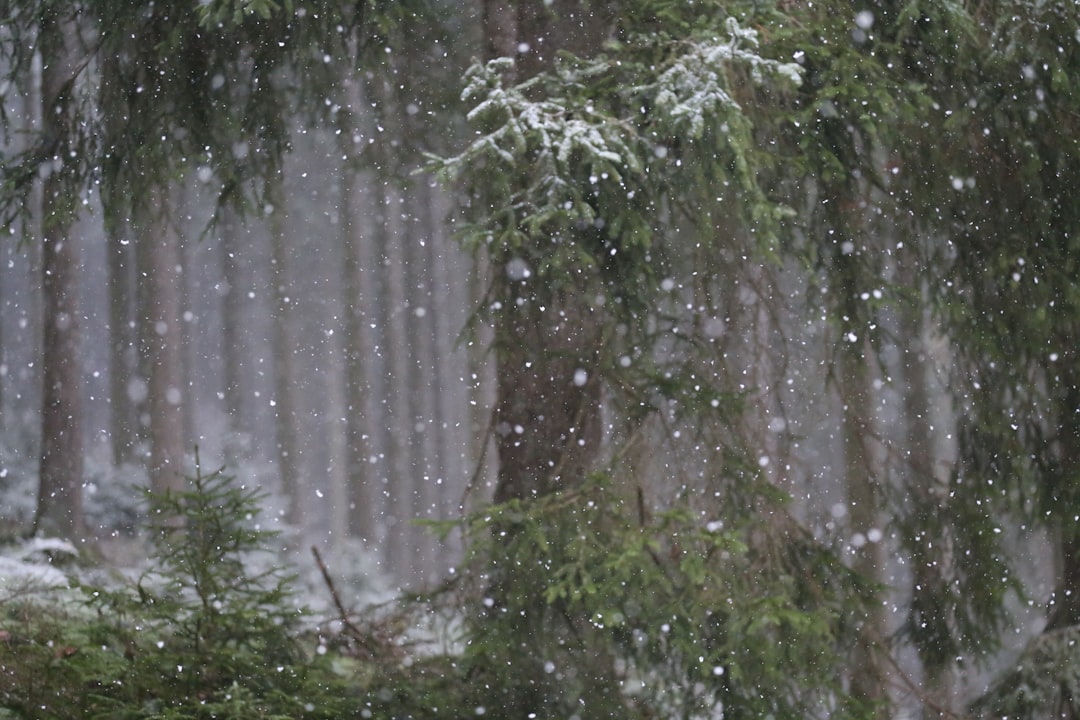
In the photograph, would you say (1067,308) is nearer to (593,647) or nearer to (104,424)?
(593,647)

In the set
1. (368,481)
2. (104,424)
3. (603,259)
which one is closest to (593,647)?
(603,259)

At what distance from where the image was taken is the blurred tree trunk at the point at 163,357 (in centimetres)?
852

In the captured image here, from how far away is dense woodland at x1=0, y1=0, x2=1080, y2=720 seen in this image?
4348 mm

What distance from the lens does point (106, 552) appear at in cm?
735

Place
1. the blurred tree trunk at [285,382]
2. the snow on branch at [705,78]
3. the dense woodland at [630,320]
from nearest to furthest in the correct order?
the snow on branch at [705,78], the dense woodland at [630,320], the blurred tree trunk at [285,382]

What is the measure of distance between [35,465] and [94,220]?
2.01 metres

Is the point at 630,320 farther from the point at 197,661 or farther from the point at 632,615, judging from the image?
the point at 197,661

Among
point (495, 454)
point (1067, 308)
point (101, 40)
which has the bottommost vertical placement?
point (1067, 308)

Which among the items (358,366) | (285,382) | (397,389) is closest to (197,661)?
(285,382)

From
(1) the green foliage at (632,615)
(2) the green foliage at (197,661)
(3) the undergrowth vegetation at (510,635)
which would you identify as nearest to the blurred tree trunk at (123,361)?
(3) the undergrowth vegetation at (510,635)

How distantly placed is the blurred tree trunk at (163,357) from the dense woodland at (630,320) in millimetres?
1174

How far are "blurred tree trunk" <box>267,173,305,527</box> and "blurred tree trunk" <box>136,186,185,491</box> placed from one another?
0.86m

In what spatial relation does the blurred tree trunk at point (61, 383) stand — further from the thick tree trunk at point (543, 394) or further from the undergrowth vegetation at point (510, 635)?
the thick tree trunk at point (543, 394)

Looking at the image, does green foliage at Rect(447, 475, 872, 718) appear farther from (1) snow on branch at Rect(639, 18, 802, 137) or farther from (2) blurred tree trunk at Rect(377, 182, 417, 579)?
(2) blurred tree trunk at Rect(377, 182, 417, 579)
